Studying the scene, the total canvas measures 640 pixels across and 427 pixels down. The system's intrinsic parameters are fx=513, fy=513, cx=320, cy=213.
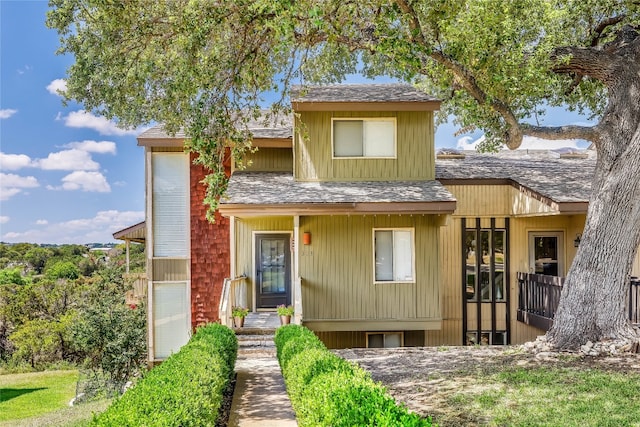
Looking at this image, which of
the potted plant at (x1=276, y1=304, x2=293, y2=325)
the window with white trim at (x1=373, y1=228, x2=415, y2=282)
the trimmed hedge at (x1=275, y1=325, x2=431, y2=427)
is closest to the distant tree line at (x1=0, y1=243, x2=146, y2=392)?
the potted plant at (x1=276, y1=304, x2=293, y2=325)

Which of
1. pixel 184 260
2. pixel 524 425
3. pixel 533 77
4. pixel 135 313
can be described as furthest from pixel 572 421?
pixel 135 313

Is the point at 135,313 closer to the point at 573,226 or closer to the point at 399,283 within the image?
the point at 399,283

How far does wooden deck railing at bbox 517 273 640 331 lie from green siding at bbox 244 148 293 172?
688cm

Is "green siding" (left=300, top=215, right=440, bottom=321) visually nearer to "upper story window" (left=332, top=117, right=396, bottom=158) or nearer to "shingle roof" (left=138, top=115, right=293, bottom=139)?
"upper story window" (left=332, top=117, right=396, bottom=158)

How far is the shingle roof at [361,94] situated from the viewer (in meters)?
12.4

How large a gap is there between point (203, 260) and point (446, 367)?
7.41 metres

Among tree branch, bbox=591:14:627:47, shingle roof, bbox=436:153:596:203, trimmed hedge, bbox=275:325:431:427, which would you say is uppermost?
tree branch, bbox=591:14:627:47

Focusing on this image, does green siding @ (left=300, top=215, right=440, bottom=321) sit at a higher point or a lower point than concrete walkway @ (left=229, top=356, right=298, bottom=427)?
higher

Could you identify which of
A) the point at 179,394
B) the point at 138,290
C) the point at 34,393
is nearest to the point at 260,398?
the point at 179,394

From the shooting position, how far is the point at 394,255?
40.4 feet

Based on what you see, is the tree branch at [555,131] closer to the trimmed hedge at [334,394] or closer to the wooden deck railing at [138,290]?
the trimmed hedge at [334,394]

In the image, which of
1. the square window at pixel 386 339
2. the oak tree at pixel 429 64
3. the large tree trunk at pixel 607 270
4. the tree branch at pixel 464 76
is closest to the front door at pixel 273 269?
the square window at pixel 386 339

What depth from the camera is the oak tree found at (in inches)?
362

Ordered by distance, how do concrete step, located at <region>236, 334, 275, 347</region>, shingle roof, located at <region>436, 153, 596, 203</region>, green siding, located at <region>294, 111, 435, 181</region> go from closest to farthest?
concrete step, located at <region>236, 334, 275, 347</region> < shingle roof, located at <region>436, 153, 596, 203</region> < green siding, located at <region>294, 111, 435, 181</region>
